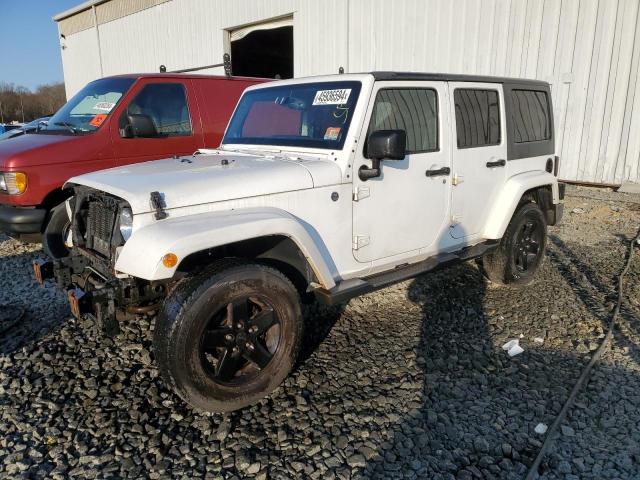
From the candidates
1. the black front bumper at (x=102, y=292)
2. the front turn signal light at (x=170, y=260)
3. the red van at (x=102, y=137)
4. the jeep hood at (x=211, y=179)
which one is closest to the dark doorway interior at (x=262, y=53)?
the red van at (x=102, y=137)

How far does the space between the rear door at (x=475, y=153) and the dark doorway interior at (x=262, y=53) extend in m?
12.5

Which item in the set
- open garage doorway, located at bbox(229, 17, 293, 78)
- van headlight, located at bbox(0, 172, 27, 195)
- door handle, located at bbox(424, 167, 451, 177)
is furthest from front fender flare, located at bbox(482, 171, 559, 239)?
open garage doorway, located at bbox(229, 17, 293, 78)

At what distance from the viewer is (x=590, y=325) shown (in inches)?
162

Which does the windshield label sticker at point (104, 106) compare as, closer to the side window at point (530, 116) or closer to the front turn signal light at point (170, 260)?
the front turn signal light at point (170, 260)

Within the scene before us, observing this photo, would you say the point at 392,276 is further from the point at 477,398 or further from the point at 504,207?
the point at 504,207

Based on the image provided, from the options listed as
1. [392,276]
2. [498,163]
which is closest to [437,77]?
[498,163]

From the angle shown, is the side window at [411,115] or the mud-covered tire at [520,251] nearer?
the side window at [411,115]

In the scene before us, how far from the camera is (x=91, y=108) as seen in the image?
5.58 m

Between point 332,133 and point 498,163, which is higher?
point 332,133

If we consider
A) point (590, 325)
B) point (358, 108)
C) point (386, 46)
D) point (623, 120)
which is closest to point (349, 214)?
point (358, 108)

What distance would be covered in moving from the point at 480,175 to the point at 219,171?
7.83ft

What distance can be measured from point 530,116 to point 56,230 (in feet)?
16.1

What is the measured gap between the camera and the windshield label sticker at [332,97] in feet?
11.3

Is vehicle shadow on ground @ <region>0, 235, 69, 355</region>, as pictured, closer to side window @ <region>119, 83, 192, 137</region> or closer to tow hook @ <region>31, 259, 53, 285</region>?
tow hook @ <region>31, 259, 53, 285</region>
